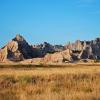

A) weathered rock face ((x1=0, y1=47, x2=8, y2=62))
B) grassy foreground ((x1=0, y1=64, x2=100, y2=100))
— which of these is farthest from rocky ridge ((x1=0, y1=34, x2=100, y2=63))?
grassy foreground ((x1=0, y1=64, x2=100, y2=100))

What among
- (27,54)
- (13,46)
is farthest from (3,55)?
(27,54)

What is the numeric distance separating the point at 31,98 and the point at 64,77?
9298 millimetres

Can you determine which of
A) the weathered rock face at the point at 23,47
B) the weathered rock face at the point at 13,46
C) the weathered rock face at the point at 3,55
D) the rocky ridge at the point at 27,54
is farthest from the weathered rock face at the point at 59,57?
the weathered rock face at the point at 3,55

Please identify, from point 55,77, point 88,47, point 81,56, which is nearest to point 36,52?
point 81,56

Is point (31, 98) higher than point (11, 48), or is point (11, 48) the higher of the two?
point (11, 48)

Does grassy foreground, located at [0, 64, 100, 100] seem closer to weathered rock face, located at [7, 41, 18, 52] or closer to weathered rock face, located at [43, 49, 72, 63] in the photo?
weathered rock face, located at [43, 49, 72, 63]

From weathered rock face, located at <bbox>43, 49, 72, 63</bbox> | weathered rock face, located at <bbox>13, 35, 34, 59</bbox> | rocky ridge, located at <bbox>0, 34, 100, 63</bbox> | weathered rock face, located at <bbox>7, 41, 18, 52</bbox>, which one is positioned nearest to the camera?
weathered rock face, located at <bbox>43, 49, 72, 63</bbox>

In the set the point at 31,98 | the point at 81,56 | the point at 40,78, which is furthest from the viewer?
the point at 81,56

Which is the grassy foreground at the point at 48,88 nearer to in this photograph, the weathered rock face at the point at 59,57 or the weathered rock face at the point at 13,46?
the weathered rock face at the point at 59,57

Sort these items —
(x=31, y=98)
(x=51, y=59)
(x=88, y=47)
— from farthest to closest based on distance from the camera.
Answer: (x=88, y=47), (x=51, y=59), (x=31, y=98)

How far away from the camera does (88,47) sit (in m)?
188

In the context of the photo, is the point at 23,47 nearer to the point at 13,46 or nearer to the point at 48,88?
the point at 13,46

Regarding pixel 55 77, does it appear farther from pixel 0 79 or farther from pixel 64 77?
pixel 0 79

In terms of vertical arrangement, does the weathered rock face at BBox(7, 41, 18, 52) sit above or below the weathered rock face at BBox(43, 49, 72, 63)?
above
